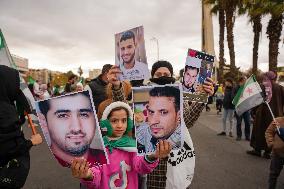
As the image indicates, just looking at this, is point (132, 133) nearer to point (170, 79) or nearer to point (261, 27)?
point (170, 79)

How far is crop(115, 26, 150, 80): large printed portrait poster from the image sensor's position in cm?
457

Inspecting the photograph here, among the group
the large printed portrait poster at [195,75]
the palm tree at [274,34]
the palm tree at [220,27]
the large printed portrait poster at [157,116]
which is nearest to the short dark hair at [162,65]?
the large printed portrait poster at [195,75]

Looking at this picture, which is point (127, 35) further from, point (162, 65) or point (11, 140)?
point (11, 140)

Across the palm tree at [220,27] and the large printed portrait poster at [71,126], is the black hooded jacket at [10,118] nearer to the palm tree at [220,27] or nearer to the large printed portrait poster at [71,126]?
the large printed portrait poster at [71,126]

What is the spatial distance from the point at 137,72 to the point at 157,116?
179 cm

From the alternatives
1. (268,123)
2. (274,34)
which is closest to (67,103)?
(268,123)

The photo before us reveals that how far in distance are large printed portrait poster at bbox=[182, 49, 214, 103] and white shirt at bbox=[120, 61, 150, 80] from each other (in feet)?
2.70

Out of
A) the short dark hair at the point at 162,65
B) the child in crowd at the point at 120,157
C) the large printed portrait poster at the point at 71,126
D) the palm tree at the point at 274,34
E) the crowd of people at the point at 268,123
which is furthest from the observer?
the palm tree at the point at 274,34

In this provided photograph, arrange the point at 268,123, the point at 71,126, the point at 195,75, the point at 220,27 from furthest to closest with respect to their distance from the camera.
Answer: the point at 220,27, the point at 268,123, the point at 195,75, the point at 71,126

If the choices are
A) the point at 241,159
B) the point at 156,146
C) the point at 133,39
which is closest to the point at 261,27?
the point at 241,159

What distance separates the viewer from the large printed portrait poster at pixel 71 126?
2.61m

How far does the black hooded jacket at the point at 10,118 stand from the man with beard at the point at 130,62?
5.80 feet

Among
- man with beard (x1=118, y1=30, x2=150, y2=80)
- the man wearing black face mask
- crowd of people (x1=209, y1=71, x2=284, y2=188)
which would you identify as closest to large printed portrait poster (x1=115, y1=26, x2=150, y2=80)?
man with beard (x1=118, y1=30, x2=150, y2=80)

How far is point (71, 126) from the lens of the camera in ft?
8.57
